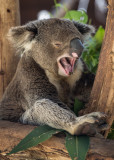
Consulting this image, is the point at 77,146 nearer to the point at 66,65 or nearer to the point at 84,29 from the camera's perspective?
the point at 66,65

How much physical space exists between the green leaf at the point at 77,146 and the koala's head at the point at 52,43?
853 millimetres

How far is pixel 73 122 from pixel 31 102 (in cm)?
70

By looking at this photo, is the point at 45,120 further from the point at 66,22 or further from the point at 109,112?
the point at 66,22

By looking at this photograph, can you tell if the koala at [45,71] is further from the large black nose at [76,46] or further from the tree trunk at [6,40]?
the tree trunk at [6,40]

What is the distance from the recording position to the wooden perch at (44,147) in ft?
6.44

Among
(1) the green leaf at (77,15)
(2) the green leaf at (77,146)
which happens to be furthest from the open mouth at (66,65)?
(1) the green leaf at (77,15)

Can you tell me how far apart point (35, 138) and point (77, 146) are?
0.39m

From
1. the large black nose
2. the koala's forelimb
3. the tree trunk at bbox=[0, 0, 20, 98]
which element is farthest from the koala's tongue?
the tree trunk at bbox=[0, 0, 20, 98]

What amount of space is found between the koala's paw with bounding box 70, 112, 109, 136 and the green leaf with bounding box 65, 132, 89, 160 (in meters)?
0.05

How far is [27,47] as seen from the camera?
298 cm

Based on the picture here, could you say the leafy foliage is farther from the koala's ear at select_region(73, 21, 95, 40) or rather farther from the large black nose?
the koala's ear at select_region(73, 21, 95, 40)

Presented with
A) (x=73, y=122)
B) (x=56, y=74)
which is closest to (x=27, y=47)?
(x=56, y=74)

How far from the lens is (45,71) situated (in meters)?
2.95

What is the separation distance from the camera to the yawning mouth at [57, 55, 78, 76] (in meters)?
2.73
